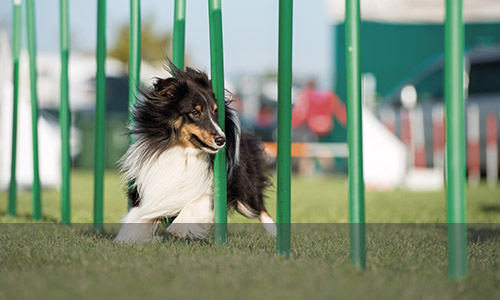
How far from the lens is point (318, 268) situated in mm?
2816

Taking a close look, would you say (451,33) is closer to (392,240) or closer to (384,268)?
(384,268)

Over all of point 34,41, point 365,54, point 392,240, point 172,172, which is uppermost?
point 365,54

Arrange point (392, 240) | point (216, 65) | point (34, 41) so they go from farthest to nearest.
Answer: point (34, 41) < point (392, 240) < point (216, 65)

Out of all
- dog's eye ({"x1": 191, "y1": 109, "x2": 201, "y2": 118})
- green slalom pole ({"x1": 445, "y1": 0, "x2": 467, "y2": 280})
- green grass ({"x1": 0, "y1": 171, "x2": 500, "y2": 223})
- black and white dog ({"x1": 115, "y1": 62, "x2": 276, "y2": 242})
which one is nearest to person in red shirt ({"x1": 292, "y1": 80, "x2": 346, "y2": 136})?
green grass ({"x1": 0, "y1": 171, "x2": 500, "y2": 223})

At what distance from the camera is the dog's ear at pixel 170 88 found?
407 cm

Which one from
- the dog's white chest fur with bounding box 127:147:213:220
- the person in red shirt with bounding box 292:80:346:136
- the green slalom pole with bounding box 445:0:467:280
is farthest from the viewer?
the person in red shirt with bounding box 292:80:346:136

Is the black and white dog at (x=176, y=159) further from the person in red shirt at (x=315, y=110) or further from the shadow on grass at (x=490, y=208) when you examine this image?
the person in red shirt at (x=315, y=110)

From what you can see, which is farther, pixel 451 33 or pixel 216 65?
pixel 216 65

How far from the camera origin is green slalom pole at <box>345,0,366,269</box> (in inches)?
116

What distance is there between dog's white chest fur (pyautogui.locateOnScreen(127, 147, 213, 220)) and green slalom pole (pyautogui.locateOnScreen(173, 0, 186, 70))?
2.38 ft

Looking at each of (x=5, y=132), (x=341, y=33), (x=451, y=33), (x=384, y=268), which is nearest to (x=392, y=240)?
(x=384, y=268)

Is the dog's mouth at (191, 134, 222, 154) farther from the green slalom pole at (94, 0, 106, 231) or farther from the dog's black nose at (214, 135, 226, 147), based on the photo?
the green slalom pole at (94, 0, 106, 231)

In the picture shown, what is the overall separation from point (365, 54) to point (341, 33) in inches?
40.1

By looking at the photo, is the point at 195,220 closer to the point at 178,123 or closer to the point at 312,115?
the point at 178,123
